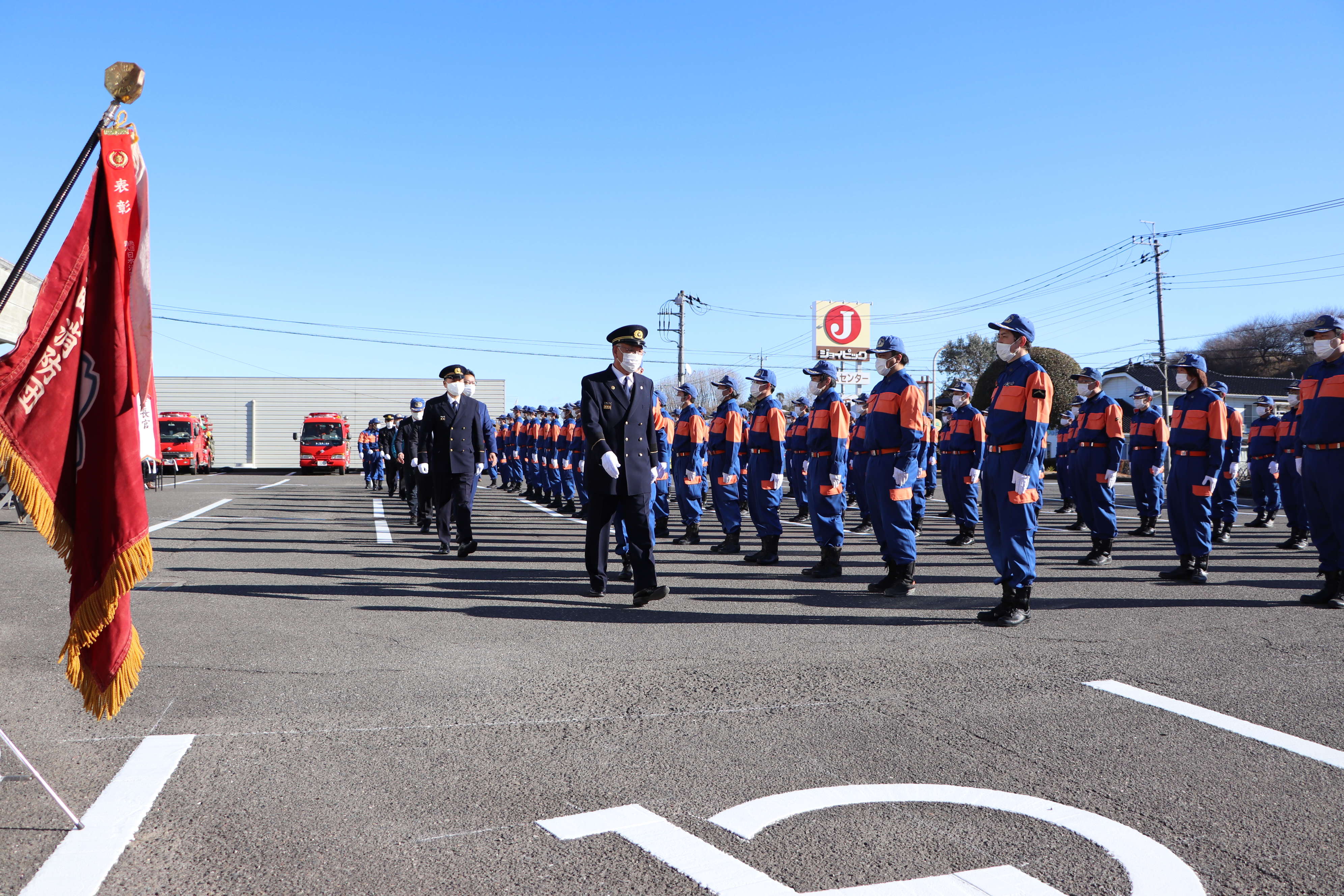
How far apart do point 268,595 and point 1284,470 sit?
1254cm

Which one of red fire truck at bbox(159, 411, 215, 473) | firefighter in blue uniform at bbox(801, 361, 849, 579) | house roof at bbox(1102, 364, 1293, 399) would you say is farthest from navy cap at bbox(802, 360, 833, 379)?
house roof at bbox(1102, 364, 1293, 399)

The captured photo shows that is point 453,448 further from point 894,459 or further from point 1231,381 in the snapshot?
point 1231,381

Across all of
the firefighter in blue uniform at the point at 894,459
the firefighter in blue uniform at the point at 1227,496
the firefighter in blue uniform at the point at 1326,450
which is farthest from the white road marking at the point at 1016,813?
the firefighter in blue uniform at the point at 1227,496

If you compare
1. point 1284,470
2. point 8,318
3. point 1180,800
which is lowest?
point 1180,800

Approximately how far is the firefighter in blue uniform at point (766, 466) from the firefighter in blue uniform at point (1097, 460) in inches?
131

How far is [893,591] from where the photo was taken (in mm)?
7965

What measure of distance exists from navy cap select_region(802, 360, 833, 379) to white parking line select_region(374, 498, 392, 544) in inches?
236

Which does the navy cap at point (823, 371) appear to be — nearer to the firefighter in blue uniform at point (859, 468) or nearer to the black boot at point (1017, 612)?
the firefighter in blue uniform at point (859, 468)

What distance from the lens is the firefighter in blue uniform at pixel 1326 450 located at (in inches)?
287

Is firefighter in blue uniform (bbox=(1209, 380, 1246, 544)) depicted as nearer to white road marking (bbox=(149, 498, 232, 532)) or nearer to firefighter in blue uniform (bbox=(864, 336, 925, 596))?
firefighter in blue uniform (bbox=(864, 336, 925, 596))

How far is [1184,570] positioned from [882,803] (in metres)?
6.85

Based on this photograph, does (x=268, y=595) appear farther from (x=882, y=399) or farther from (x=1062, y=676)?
(x=1062, y=676)

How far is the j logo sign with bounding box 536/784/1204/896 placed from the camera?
2643 mm

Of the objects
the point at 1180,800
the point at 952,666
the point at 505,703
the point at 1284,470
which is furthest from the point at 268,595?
the point at 1284,470
